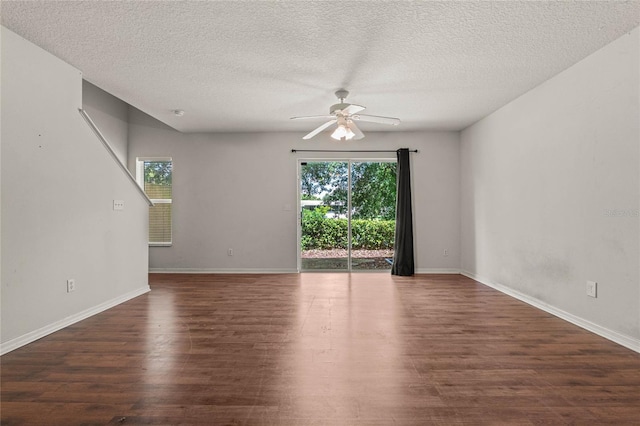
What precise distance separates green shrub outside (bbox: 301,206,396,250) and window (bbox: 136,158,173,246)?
7.79 ft

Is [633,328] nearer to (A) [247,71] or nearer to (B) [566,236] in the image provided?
(B) [566,236]

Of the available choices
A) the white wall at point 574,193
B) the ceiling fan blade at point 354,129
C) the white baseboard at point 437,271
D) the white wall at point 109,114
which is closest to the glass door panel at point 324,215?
the white baseboard at point 437,271

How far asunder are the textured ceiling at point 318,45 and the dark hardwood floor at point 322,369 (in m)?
2.39

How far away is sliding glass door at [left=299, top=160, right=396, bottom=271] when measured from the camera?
5.59 meters

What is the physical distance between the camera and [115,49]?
2.72m

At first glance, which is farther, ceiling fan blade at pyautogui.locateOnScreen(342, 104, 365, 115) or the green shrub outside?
the green shrub outside

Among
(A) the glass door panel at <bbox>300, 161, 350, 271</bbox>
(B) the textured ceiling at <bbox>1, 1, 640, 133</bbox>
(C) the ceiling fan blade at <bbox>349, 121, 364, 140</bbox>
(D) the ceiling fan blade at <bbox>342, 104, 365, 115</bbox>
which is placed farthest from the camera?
(A) the glass door panel at <bbox>300, 161, 350, 271</bbox>

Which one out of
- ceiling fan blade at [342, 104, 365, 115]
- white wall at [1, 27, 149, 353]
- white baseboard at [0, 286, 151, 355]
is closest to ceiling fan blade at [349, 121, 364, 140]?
ceiling fan blade at [342, 104, 365, 115]

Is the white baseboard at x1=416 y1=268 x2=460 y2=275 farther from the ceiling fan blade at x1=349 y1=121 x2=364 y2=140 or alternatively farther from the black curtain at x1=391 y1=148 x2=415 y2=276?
the ceiling fan blade at x1=349 y1=121 x2=364 y2=140

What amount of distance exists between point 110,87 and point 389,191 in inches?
166

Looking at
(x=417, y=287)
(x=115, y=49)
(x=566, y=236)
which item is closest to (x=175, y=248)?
(x=115, y=49)

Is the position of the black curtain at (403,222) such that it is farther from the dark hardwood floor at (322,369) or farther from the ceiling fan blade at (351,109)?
the ceiling fan blade at (351,109)

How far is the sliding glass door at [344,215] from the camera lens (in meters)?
5.59

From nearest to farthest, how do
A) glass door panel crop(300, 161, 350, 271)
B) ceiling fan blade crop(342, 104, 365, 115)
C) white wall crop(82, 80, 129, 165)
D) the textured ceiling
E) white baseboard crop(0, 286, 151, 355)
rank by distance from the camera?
the textured ceiling
white baseboard crop(0, 286, 151, 355)
ceiling fan blade crop(342, 104, 365, 115)
white wall crop(82, 80, 129, 165)
glass door panel crop(300, 161, 350, 271)
